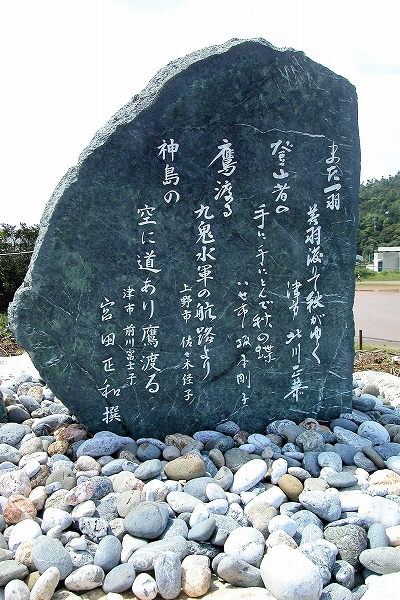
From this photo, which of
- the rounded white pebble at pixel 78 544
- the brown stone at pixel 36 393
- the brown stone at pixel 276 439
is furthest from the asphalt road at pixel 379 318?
the rounded white pebble at pixel 78 544

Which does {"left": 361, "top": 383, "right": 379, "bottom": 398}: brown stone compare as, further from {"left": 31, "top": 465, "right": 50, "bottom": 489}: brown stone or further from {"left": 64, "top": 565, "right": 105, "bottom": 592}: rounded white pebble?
{"left": 64, "top": 565, "right": 105, "bottom": 592}: rounded white pebble

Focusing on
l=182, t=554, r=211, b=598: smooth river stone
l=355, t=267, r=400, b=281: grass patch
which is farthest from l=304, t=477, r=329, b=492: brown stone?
l=355, t=267, r=400, b=281: grass patch

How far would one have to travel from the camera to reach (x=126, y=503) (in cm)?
297

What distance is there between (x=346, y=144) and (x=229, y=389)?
2.09 meters

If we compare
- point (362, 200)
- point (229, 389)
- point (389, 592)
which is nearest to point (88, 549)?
point (389, 592)

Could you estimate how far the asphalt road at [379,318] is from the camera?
928 centimetres

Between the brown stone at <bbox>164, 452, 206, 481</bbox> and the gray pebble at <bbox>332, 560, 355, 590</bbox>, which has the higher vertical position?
the brown stone at <bbox>164, 452, 206, 481</bbox>

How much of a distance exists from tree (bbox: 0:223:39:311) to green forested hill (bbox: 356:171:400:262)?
28644 mm

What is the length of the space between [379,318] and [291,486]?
1008 cm

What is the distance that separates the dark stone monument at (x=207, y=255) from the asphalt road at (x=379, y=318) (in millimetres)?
4833

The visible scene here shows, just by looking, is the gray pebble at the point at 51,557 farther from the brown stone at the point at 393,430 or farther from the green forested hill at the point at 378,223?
the green forested hill at the point at 378,223

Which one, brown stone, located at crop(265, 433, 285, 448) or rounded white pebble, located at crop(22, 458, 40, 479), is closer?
rounded white pebble, located at crop(22, 458, 40, 479)

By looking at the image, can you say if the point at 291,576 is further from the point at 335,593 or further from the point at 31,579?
the point at 31,579

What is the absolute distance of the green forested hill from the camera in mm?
39125
